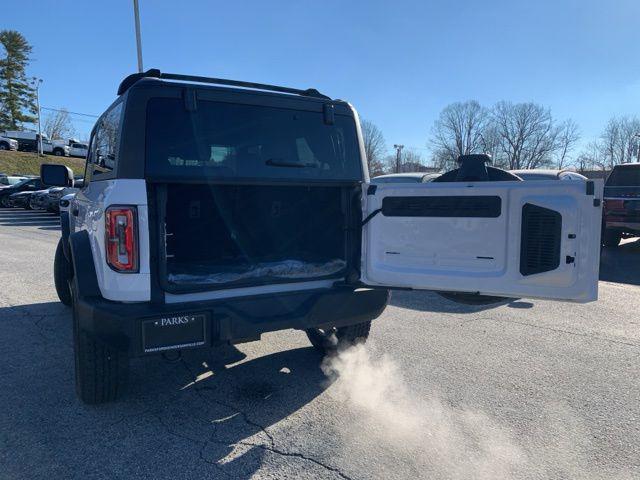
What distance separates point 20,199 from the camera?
24422 mm

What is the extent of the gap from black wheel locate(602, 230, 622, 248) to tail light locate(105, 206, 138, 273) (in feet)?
40.4

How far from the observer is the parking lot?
262 cm

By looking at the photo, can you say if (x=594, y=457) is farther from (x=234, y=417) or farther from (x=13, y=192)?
(x=13, y=192)

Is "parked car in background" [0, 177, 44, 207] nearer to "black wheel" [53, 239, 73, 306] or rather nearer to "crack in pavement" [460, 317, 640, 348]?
"black wheel" [53, 239, 73, 306]

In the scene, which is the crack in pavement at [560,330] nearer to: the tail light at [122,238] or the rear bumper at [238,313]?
the rear bumper at [238,313]

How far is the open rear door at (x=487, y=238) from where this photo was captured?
2.81m

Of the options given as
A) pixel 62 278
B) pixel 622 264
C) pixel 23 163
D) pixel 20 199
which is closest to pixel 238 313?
pixel 62 278

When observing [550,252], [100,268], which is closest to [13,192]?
[100,268]

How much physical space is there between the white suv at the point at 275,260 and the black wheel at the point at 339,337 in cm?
68

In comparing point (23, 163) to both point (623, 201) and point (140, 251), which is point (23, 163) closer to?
point (623, 201)

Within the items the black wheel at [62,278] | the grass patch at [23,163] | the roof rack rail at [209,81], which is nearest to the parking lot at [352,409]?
the black wheel at [62,278]

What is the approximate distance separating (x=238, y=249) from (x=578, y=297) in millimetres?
2802

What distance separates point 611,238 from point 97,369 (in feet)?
41.8

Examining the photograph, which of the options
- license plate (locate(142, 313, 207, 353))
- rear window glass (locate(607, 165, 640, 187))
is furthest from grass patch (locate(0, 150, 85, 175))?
license plate (locate(142, 313, 207, 353))
